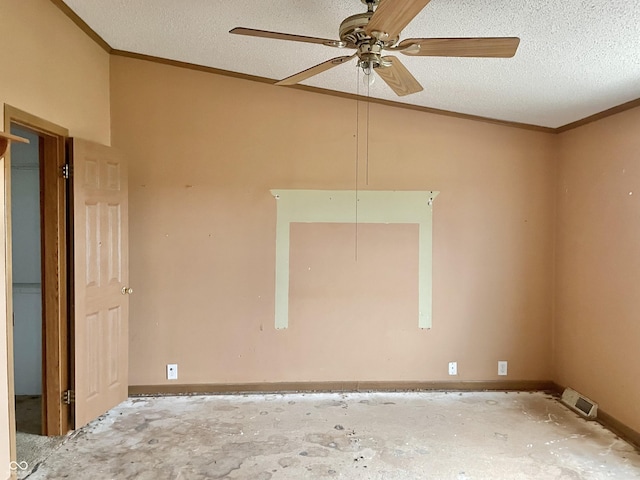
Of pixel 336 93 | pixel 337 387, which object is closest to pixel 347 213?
pixel 336 93

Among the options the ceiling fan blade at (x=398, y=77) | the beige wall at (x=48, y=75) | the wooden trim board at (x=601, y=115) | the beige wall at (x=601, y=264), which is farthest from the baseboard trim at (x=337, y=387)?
the ceiling fan blade at (x=398, y=77)

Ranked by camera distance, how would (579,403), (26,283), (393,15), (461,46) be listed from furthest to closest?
(26,283) → (579,403) → (461,46) → (393,15)

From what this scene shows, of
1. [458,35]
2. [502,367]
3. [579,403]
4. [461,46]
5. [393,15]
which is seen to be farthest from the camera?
[502,367]

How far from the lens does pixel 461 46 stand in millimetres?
1618

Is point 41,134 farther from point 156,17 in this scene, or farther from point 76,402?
point 76,402

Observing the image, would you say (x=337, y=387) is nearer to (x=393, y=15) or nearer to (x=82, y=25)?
(x=393, y=15)

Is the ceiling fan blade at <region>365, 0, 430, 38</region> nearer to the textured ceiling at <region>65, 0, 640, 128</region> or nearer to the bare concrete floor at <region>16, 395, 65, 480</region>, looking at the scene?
the textured ceiling at <region>65, 0, 640, 128</region>

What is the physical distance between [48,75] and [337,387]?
10.1 feet

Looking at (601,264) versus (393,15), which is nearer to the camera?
(393,15)

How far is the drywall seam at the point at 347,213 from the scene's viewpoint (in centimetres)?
355

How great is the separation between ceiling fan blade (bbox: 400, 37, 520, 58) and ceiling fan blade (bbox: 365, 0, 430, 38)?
0.10 m

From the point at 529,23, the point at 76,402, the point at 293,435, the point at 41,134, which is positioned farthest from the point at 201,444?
the point at 529,23

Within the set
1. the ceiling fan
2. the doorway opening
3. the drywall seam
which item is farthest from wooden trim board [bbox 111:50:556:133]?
the ceiling fan

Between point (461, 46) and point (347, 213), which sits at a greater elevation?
point (461, 46)
